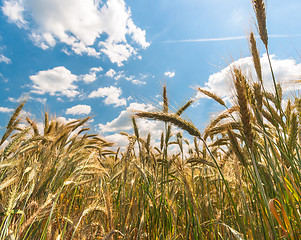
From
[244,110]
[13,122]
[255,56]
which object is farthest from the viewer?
[13,122]

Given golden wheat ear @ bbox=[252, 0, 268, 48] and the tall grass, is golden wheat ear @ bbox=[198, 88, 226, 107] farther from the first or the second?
golden wheat ear @ bbox=[252, 0, 268, 48]

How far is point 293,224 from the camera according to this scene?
4.91ft

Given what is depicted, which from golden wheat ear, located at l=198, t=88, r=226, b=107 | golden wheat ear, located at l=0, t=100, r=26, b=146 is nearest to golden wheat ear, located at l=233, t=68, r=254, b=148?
golden wheat ear, located at l=198, t=88, r=226, b=107

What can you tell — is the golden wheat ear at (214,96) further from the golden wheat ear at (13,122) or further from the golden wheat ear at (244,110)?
the golden wheat ear at (13,122)

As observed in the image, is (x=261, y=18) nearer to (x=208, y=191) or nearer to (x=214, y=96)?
(x=214, y=96)

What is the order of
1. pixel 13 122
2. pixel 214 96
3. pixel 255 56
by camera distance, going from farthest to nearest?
pixel 13 122, pixel 214 96, pixel 255 56

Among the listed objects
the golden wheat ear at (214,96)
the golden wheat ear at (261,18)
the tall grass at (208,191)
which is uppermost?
the golden wheat ear at (261,18)

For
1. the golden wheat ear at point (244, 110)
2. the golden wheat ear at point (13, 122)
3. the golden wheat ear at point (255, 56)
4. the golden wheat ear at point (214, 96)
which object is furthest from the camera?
the golden wheat ear at point (13, 122)

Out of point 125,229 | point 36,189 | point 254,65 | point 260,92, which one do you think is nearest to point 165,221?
point 125,229

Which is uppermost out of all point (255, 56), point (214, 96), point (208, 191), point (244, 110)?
point (255, 56)

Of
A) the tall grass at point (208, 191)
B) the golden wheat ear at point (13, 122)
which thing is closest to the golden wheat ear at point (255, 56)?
the tall grass at point (208, 191)

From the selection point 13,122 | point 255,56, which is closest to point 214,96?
point 255,56

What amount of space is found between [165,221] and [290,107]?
1966 mm

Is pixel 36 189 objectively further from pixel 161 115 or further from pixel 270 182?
pixel 270 182
